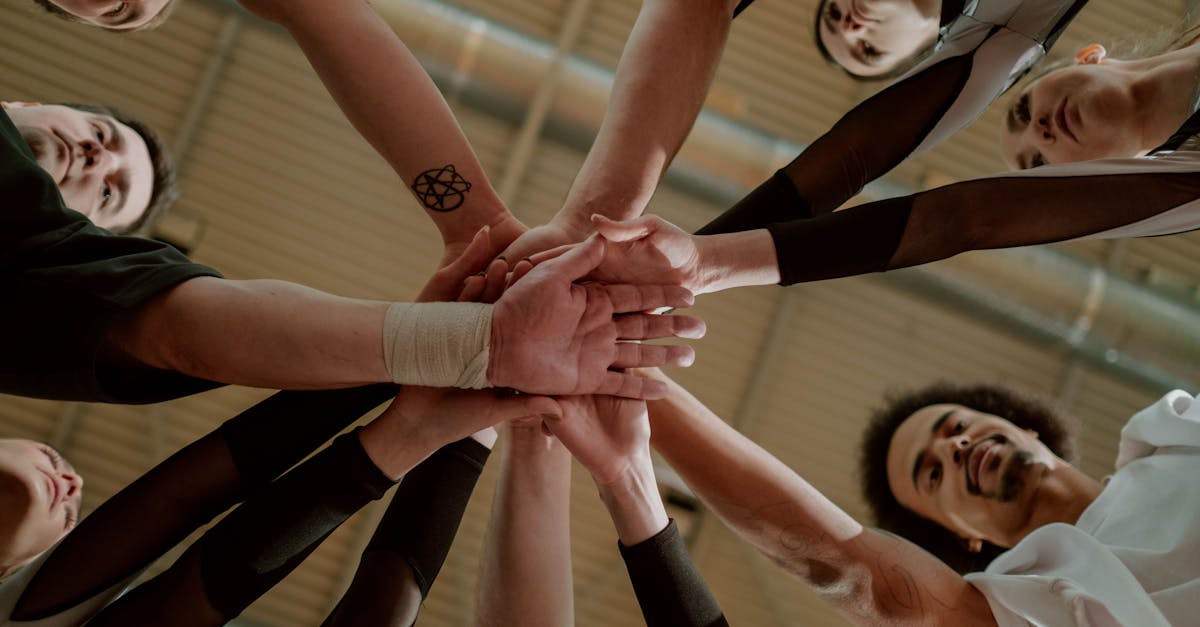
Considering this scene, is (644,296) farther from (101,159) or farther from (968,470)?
(101,159)

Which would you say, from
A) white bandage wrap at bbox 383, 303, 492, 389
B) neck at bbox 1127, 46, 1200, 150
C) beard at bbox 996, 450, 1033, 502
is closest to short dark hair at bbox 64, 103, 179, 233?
white bandage wrap at bbox 383, 303, 492, 389

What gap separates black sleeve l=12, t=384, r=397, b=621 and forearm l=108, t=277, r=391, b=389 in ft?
0.59

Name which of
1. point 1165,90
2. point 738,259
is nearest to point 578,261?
point 738,259

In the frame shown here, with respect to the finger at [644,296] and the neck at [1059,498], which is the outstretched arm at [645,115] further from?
the neck at [1059,498]

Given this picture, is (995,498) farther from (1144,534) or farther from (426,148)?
(426,148)

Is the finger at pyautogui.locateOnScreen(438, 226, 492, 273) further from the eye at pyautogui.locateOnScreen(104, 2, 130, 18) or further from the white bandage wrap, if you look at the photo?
the eye at pyautogui.locateOnScreen(104, 2, 130, 18)

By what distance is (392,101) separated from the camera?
207 cm

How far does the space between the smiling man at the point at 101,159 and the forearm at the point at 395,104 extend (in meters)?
0.81

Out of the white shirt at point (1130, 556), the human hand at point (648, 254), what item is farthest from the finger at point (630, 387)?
the white shirt at point (1130, 556)

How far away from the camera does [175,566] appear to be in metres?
1.77

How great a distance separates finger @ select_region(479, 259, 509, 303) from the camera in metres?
1.88

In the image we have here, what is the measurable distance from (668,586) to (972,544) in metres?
1.37

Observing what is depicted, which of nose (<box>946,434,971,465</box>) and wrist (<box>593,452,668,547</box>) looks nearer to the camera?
wrist (<box>593,452,668,547</box>)

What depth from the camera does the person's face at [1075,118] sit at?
2.26m
